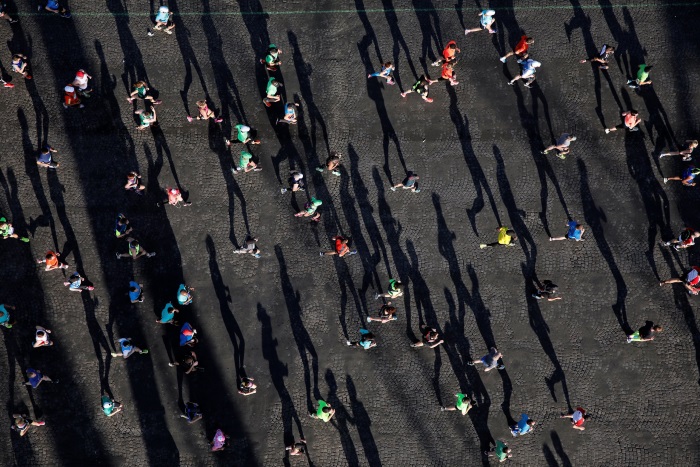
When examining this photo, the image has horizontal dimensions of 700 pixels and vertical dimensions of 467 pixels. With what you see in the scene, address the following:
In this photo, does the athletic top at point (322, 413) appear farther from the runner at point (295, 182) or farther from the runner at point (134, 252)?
the runner at point (134, 252)

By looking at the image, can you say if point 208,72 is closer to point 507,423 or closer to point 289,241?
point 289,241

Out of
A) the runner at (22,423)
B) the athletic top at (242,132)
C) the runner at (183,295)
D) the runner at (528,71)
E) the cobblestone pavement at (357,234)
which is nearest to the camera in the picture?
the runner at (22,423)

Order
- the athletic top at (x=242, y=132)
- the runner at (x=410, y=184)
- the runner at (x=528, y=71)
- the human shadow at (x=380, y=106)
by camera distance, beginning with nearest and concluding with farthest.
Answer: the athletic top at (x=242, y=132)
the runner at (x=410, y=184)
the runner at (x=528, y=71)
the human shadow at (x=380, y=106)

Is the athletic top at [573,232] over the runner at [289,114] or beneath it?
beneath

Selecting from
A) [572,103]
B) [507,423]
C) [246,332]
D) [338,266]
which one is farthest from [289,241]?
[572,103]

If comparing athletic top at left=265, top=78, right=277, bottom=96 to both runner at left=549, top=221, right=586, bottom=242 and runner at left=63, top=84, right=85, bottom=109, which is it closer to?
runner at left=63, top=84, right=85, bottom=109

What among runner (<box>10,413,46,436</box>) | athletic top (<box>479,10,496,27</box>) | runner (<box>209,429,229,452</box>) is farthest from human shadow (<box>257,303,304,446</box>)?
athletic top (<box>479,10,496,27</box>)

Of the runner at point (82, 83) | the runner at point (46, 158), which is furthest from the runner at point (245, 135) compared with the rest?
the runner at point (46, 158)
